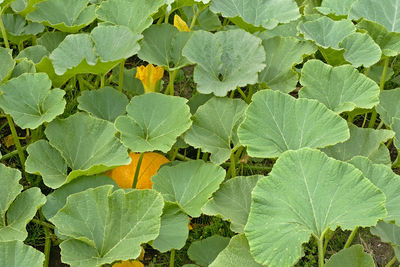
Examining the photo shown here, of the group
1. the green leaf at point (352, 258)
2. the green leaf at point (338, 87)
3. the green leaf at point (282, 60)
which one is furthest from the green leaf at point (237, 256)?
the green leaf at point (282, 60)

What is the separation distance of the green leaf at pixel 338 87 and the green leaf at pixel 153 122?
1.41 ft

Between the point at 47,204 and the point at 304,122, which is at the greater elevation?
the point at 304,122

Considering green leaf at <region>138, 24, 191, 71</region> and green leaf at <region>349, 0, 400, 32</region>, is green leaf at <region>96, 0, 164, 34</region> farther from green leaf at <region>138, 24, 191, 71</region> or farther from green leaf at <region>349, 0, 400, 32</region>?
green leaf at <region>349, 0, 400, 32</region>

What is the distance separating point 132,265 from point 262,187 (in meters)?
0.53

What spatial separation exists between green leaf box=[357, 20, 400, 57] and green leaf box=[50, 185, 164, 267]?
3.90 feet

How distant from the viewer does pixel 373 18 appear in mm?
2506

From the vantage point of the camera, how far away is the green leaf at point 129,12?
233 centimetres

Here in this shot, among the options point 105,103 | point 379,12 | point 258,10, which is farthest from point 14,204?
point 379,12

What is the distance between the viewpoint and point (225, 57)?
2258 mm

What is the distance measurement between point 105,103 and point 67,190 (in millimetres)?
445

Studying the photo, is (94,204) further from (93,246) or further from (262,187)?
(262,187)

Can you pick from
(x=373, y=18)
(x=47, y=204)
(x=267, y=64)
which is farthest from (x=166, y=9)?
(x=47, y=204)

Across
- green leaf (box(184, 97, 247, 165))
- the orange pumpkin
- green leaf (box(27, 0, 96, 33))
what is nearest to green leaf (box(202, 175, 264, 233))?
green leaf (box(184, 97, 247, 165))

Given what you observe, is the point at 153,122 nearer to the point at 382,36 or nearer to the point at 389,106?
the point at 389,106
